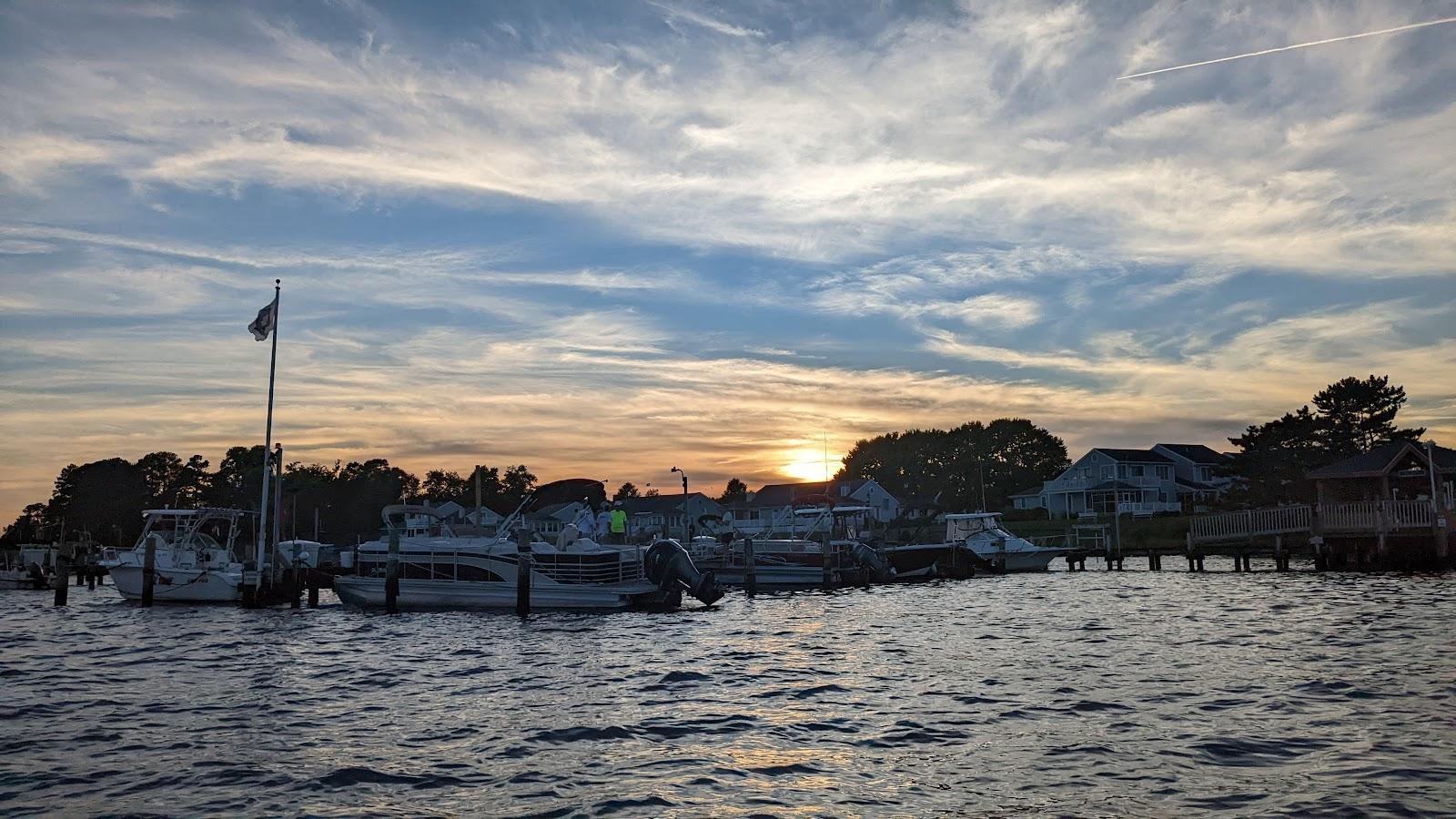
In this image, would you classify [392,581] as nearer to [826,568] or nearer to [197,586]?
[197,586]

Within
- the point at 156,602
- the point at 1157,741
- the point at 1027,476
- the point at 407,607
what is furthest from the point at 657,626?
the point at 1027,476

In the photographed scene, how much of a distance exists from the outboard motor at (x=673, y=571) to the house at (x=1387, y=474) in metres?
33.8

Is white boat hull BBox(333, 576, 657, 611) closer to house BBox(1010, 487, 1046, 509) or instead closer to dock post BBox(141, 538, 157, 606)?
dock post BBox(141, 538, 157, 606)

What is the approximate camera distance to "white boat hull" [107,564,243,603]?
41.7 metres

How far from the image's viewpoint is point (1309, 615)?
27.5 meters

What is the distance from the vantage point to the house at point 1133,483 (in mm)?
101875

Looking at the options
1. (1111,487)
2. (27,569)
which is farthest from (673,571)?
(1111,487)

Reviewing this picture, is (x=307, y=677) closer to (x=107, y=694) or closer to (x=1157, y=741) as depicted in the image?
(x=107, y=694)

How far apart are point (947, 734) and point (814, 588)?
36.6 meters

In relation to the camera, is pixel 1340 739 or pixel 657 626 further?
pixel 657 626

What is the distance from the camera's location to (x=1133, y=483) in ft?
339

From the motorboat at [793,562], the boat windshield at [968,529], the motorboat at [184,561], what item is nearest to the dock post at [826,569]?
the motorboat at [793,562]

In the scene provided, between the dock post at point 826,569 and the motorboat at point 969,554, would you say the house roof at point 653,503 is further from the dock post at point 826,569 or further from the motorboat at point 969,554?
the dock post at point 826,569

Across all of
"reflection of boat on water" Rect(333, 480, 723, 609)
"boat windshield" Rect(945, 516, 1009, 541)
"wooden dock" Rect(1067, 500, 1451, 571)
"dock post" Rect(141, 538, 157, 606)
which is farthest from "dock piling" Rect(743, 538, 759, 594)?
"wooden dock" Rect(1067, 500, 1451, 571)
